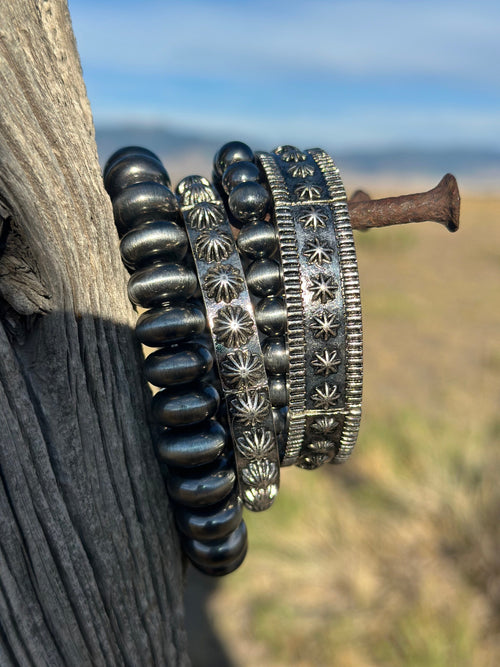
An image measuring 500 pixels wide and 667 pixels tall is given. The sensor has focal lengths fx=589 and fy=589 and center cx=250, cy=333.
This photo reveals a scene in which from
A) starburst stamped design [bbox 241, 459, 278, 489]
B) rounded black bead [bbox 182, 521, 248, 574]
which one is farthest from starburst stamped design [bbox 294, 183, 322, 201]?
rounded black bead [bbox 182, 521, 248, 574]

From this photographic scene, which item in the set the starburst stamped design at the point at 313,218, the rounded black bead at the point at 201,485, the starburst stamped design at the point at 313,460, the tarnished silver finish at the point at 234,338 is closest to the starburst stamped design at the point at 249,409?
Result: the tarnished silver finish at the point at 234,338

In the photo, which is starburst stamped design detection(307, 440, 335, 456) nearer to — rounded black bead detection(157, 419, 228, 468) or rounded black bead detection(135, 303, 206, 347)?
rounded black bead detection(157, 419, 228, 468)

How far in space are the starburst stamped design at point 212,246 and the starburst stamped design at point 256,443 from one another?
31cm

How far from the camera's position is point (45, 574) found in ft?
2.92

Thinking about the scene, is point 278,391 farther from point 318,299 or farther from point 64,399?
point 64,399

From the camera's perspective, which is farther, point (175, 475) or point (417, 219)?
point (417, 219)

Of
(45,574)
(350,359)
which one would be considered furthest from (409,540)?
(45,574)

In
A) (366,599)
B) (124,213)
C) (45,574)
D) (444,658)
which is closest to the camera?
(45,574)

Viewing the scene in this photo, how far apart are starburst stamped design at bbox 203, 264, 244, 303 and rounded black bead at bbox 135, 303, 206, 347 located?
1.9 inches

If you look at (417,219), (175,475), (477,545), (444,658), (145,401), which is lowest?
(444,658)

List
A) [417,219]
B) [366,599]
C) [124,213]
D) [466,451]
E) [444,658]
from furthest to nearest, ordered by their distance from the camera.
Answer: [466,451] < [366,599] < [444,658] < [417,219] < [124,213]

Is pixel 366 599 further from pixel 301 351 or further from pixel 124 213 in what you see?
pixel 124 213

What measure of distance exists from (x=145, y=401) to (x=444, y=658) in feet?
7.58

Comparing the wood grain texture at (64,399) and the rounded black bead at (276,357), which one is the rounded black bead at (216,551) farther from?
the rounded black bead at (276,357)
